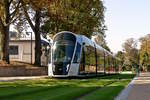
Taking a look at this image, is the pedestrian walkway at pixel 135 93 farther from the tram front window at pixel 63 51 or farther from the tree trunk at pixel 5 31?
the tree trunk at pixel 5 31

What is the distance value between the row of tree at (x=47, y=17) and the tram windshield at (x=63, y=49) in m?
11.6

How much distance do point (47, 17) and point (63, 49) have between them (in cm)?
2390

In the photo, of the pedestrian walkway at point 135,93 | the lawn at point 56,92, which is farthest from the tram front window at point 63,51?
the pedestrian walkway at point 135,93

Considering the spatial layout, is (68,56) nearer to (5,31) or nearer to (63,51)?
(63,51)

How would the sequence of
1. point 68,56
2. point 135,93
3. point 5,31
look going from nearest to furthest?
point 135,93 < point 68,56 < point 5,31

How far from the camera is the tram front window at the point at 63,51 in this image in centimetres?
3919

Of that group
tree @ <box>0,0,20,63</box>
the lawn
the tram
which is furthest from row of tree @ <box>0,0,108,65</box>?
the lawn

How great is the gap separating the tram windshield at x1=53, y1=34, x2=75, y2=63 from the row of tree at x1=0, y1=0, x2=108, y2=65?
11649 millimetres

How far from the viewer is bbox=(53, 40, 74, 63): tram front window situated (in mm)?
39188

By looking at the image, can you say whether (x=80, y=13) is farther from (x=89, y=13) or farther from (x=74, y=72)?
(x=74, y=72)

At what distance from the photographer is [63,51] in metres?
39.2

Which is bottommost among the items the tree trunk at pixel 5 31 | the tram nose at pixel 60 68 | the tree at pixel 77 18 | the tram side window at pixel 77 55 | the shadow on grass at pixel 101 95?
the shadow on grass at pixel 101 95

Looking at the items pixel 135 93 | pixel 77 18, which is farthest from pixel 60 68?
pixel 77 18

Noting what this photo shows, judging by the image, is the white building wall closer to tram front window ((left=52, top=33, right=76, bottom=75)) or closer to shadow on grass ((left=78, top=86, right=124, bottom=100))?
tram front window ((left=52, top=33, right=76, bottom=75))
